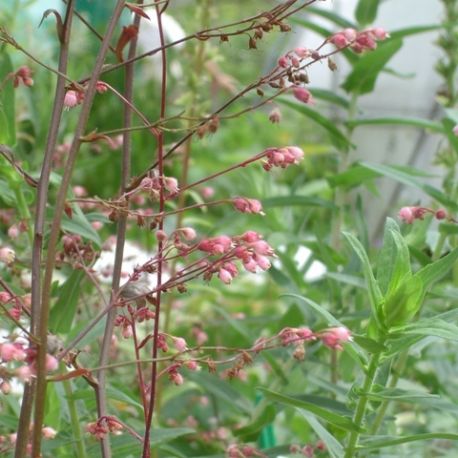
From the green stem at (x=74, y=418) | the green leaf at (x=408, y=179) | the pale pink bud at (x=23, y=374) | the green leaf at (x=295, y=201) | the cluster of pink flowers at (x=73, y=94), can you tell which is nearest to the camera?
the pale pink bud at (x=23, y=374)

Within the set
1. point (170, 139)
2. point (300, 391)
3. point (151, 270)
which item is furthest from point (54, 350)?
point (170, 139)

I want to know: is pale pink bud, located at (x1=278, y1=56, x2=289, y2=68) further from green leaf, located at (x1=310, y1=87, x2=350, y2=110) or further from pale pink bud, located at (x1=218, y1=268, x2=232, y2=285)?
green leaf, located at (x1=310, y1=87, x2=350, y2=110)

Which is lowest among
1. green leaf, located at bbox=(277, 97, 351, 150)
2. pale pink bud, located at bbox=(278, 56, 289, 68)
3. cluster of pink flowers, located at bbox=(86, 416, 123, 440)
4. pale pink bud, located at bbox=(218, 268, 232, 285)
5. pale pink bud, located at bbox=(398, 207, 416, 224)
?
cluster of pink flowers, located at bbox=(86, 416, 123, 440)

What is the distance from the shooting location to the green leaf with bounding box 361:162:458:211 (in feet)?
3.07

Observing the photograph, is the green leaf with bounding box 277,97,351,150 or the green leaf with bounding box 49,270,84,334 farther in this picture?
the green leaf with bounding box 277,97,351,150

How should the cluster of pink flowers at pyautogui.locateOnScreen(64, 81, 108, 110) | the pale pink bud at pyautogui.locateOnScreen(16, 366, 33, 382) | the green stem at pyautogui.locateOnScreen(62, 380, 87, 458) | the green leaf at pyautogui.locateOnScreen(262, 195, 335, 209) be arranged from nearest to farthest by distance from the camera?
the pale pink bud at pyautogui.locateOnScreen(16, 366, 33, 382) < the cluster of pink flowers at pyautogui.locateOnScreen(64, 81, 108, 110) < the green stem at pyautogui.locateOnScreen(62, 380, 87, 458) < the green leaf at pyautogui.locateOnScreen(262, 195, 335, 209)

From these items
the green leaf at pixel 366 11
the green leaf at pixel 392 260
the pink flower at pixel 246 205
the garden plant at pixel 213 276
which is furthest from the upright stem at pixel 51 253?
the green leaf at pixel 366 11

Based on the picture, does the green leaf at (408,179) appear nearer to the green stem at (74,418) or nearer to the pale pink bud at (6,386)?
the green stem at (74,418)

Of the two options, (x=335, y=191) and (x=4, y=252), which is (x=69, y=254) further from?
(x=335, y=191)

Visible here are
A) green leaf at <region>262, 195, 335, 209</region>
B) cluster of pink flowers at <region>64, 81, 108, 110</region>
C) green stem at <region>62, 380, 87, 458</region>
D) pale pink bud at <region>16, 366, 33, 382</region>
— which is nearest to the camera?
pale pink bud at <region>16, 366, 33, 382</region>

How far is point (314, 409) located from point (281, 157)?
0.17 metres

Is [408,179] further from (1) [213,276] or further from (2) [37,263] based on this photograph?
(2) [37,263]

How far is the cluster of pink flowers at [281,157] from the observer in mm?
623

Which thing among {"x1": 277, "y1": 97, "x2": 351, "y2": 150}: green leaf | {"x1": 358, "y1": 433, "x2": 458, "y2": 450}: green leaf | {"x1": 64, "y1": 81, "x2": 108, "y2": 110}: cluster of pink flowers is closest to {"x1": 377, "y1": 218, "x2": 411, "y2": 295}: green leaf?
{"x1": 358, "y1": 433, "x2": 458, "y2": 450}: green leaf
